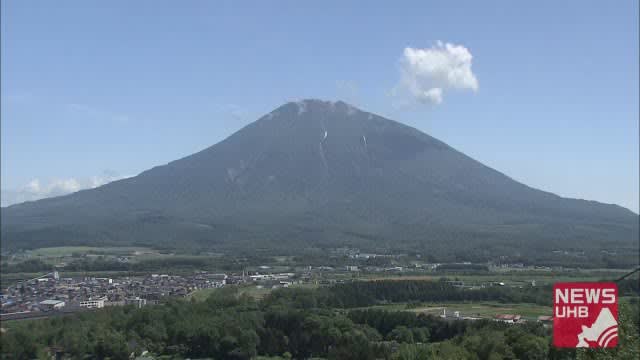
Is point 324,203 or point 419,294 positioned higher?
point 324,203

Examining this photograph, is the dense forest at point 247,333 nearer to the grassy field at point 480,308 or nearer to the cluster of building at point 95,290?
the grassy field at point 480,308

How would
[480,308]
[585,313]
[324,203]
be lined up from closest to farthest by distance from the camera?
[585,313] → [480,308] → [324,203]

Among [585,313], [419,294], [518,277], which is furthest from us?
[518,277]

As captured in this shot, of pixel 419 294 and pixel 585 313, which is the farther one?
pixel 419 294

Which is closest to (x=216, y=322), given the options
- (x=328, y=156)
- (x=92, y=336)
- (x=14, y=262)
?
(x=92, y=336)

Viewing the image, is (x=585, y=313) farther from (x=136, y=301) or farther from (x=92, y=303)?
(x=92, y=303)

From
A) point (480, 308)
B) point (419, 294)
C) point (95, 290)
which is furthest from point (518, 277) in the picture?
point (95, 290)

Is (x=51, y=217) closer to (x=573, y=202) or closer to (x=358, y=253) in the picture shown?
(x=358, y=253)
